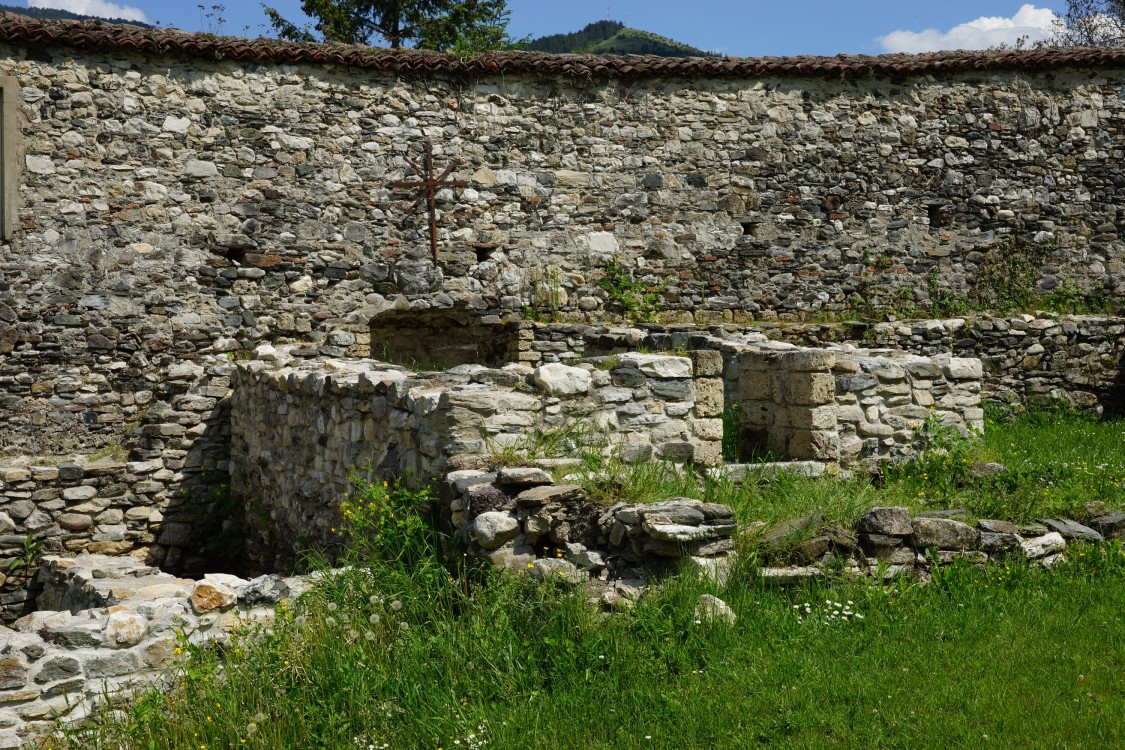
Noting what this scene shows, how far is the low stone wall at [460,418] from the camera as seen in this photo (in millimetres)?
5625

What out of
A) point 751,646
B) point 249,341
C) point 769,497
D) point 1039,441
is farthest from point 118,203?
point 1039,441

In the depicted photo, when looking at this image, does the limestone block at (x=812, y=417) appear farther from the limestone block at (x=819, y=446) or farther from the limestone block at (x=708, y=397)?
the limestone block at (x=708, y=397)

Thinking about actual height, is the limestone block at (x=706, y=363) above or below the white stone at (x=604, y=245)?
below

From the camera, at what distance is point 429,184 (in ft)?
37.9

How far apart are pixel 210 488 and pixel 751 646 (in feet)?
22.6

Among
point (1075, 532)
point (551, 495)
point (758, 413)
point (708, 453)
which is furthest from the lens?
point (758, 413)

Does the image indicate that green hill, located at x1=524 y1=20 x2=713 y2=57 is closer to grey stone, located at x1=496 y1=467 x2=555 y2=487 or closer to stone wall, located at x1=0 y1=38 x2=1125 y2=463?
stone wall, located at x1=0 y1=38 x2=1125 y2=463

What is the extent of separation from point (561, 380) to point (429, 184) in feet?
20.5

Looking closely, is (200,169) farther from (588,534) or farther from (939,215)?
(939,215)

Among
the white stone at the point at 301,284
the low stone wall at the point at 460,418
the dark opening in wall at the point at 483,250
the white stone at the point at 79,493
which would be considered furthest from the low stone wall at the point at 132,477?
the dark opening in wall at the point at 483,250

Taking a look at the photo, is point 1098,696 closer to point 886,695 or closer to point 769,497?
point 886,695

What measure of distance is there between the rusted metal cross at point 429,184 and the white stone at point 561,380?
19.5 feet

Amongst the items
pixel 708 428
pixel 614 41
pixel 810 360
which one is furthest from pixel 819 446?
pixel 614 41

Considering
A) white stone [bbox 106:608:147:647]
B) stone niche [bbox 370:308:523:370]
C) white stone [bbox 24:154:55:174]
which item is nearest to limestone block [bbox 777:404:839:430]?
white stone [bbox 106:608:147:647]
